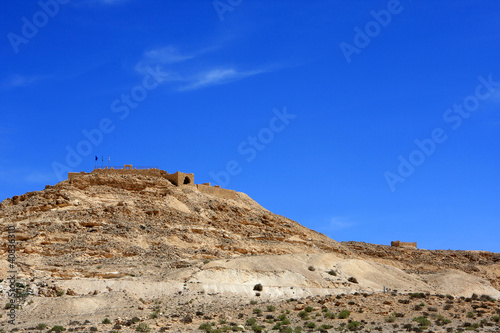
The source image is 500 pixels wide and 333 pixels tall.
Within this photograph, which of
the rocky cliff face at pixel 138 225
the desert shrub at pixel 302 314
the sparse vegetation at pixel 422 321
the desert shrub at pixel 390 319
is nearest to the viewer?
the sparse vegetation at pixel 422 321

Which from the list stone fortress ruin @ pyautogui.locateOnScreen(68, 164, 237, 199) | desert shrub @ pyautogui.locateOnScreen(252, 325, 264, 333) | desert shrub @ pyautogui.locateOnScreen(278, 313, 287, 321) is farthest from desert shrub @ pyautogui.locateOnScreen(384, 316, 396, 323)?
stone fortress ruin @ pyautogui.locateOnScreen(68, 164, 237, 199)

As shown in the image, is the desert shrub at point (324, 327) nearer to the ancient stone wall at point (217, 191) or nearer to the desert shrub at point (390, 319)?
the desert shrub at point (390, 319)

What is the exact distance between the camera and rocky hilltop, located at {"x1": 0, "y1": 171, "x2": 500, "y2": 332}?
3228 cm

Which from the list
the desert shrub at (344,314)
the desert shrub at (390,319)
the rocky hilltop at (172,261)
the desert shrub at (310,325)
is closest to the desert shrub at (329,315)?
the desert shrub at (344,314)

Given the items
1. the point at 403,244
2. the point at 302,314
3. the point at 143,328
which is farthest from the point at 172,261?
the point at 403,244

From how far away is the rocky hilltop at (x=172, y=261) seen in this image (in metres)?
32.3

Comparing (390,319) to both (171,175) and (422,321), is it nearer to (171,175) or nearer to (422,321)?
(422,321)

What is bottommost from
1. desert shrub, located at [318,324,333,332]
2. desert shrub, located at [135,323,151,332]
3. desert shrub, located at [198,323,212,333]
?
desert shrub, located at [135,323,151,332]

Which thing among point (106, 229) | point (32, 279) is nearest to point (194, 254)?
point (106, 229)

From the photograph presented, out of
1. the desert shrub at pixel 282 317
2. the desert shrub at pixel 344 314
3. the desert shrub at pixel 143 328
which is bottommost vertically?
the desert shrub at pixel 143 328

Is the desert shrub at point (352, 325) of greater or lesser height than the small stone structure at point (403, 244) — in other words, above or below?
below

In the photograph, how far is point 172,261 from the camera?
4031 cm

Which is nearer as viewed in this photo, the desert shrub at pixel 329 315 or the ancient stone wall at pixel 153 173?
the desert shrub at pixel 329 315

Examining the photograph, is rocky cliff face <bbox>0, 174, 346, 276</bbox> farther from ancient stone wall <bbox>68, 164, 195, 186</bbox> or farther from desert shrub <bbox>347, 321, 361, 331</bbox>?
desert shrub <bbox>347, 321, 361, 331</bbox>
